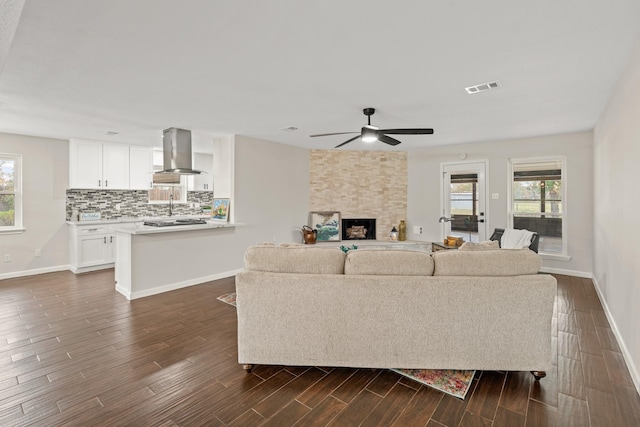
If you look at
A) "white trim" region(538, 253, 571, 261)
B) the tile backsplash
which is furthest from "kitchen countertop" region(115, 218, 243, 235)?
"white trim" region(538, 253, 571, 261)

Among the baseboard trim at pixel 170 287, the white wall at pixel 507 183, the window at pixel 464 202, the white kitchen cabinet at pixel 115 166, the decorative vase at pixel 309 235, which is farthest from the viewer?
the decorative vase at pixel 309 235

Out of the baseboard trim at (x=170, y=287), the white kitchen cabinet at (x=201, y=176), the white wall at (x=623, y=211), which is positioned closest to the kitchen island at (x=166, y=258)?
the baseboard trim at (x=170, y=287)

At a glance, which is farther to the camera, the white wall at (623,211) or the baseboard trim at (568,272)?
the baseboard trim at (568,272)

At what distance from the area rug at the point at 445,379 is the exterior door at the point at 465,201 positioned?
392cm

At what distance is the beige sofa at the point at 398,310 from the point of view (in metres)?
2.20

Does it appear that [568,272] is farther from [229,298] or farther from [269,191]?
[229,298]

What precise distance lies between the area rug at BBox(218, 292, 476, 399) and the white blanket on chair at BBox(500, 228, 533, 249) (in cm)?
294

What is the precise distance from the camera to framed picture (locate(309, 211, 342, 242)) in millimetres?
6715

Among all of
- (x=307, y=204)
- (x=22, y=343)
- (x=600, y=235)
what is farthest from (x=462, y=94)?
(x=22, y=343)

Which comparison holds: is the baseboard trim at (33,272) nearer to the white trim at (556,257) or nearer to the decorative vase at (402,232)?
the decorative vase at (402,232)

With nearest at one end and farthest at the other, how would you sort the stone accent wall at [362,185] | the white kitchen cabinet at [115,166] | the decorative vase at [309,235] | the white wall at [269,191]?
the white wall at [269,191] < the white kitchen cabinet at [115,166] < the decorative vase at [309,235] < the stone accent wall at [362,185]

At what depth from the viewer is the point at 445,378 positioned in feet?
7.45

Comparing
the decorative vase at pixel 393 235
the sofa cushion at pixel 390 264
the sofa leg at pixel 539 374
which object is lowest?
the sofa leg at pixel 539 374

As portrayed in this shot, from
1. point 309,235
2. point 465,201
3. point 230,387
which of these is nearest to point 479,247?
point 230,387
